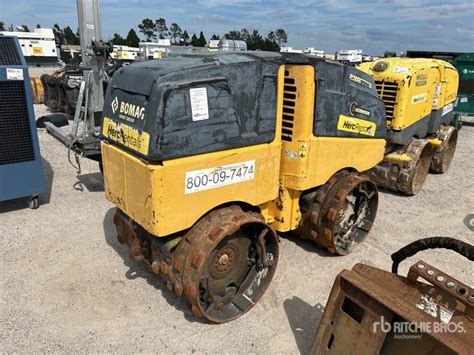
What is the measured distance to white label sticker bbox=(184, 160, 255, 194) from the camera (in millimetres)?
2854

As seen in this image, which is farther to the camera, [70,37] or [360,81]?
[70,37]

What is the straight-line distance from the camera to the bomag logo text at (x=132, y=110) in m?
2.78

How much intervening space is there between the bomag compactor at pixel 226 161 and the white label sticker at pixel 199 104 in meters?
0.01

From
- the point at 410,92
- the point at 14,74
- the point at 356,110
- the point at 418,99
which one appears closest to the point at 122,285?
the point at 356,110

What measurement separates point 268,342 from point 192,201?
1366 millimetres

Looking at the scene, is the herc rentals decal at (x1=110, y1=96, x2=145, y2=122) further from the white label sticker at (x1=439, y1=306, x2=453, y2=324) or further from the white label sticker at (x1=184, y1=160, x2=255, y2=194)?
the white label sticker at (x1=439, y1=306, x2=453, y2=324)

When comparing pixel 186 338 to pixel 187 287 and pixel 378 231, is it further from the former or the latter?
pixel 378 231

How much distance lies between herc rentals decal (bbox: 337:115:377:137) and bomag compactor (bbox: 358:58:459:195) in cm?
174

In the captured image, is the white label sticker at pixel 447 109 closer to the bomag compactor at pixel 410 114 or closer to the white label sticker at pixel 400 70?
the bomag compactor at pixel 410 114

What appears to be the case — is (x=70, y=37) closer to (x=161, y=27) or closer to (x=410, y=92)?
(x=161, y=27)

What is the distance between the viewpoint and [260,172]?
3.34 m

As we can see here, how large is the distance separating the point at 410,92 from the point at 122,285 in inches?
195

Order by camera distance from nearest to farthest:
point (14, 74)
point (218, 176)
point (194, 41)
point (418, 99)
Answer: point (218, 176)
point (14, 74)
point (418, 99)
point (194, 41)

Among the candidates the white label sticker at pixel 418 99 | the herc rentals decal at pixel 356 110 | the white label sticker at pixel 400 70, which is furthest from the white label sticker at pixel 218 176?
the white label sticker at pixel 418 99
